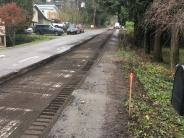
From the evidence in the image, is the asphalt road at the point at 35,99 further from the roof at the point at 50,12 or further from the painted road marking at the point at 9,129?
the roof at the point at 50,12

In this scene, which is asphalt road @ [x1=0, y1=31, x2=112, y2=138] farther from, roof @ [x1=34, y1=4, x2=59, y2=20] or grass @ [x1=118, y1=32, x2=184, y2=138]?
roof @ [x1=34, y1=4, x2=59, y2=20]

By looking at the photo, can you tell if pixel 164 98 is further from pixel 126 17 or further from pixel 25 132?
pixel 126 17

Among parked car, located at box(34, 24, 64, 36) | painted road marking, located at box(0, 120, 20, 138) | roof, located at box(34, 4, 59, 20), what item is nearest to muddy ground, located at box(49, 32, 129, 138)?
painted road marking, located at box(0, 120, 20, 138)

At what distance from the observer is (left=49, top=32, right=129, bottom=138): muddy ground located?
8.68 meters

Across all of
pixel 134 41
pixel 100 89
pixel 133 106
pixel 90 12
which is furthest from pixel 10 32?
pixel 90 12

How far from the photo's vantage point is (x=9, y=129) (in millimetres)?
8672

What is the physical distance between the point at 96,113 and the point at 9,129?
98.2 inches

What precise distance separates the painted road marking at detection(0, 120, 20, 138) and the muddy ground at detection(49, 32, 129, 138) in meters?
0.79

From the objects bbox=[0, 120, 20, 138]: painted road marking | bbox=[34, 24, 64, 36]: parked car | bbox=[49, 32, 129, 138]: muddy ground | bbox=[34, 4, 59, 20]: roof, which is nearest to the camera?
bbox=[0, 120, 20, 138]: painted road marking

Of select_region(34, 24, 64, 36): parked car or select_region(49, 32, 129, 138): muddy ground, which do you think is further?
select_region(34, 24, 64, 36): parked car

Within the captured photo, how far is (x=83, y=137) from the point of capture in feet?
27.2

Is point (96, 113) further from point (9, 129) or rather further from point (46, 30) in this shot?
point (46, 30)

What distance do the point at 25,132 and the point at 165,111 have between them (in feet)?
13.5

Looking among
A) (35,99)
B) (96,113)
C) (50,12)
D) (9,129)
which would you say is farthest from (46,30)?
(9,129)
